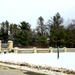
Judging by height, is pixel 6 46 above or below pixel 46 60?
above

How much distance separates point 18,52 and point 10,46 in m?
3.34

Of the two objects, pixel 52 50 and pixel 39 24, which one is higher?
pixel 39 24

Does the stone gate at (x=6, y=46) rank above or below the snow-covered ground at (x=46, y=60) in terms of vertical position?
above

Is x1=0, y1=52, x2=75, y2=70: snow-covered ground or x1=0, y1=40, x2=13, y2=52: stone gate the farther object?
x1=0, y1=40, x2=13, y2=52: stone gate

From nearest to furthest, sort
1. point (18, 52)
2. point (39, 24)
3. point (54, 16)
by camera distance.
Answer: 1. point (18, 52)
2. point (54, 16)
3. point (39, 24)

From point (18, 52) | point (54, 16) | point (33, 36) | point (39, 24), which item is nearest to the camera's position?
point (18, 52)

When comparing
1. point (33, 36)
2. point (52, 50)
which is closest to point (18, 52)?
point (52, 50)

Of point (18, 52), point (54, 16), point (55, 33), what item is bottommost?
point (18, 52)

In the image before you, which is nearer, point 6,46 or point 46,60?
point 46,60

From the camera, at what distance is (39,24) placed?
88.3m

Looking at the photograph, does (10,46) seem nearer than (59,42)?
Yes

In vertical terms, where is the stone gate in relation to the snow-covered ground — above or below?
above

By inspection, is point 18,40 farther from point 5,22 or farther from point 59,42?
point 5,22

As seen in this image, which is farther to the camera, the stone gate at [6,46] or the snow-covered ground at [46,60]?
the stone gate at [6,46]
